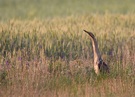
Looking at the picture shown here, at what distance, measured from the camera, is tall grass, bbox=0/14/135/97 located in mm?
7264

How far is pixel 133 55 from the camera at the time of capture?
880 cm

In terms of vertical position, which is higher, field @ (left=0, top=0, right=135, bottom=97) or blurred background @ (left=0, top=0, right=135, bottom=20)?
field @ (left=0, top=0, right=135, bottom=97)

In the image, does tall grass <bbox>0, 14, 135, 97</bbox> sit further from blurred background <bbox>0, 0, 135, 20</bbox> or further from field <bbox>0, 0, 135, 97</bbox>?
blurred background <bbox>0, 0, 135, 20</bbox>

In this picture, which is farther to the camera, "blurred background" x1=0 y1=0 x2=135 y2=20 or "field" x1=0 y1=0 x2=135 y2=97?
"blurred background" x1=0 y1=0 x2=135 y2=20

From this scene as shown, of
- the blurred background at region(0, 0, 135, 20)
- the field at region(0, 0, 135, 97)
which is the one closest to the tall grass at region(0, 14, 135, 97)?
the field at region(0, 0, 135, 97)

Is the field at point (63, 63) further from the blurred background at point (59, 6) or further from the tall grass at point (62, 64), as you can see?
the blurred background at point (59, 6)

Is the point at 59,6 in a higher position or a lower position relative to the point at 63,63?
lower

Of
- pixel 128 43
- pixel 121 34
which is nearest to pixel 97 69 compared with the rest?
pixel 128 43

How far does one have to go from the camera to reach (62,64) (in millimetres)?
8531

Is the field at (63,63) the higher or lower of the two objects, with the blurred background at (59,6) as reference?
higher

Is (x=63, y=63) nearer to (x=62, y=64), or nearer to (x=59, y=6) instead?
(x=62, y=64)

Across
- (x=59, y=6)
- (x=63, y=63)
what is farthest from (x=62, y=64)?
(x=59, y=6)

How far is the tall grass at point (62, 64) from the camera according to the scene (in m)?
7.26

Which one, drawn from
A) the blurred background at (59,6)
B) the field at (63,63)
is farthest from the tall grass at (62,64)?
the blurred background at (59,6)
